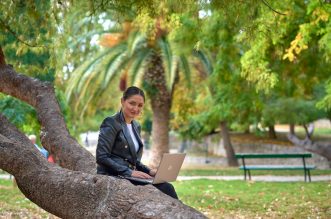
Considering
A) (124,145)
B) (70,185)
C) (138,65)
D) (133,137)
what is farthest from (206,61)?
(70,185)

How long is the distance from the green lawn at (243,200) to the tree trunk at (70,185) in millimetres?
4044

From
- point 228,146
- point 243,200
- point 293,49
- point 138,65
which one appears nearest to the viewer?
point 243,200

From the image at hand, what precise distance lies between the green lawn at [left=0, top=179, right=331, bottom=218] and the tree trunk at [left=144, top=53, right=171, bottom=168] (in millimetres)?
5385

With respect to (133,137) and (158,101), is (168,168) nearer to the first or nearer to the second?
(133,137)

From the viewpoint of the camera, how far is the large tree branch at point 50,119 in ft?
18.8

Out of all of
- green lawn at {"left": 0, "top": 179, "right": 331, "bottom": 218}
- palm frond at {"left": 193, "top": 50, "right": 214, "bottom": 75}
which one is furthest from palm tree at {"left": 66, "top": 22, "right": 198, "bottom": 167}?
green lawn at {"left": 0, "top": 179, "right": 331, "bottom": 218}

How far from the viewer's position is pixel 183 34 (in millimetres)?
17609

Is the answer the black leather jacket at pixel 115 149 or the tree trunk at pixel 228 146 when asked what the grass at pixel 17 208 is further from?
the tree trunk at pixel 228 146

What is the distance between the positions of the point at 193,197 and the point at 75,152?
7854mm

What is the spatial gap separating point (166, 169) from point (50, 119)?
1.69 meters

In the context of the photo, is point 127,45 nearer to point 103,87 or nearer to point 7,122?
point 103,87

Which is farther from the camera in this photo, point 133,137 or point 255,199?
point 255,199

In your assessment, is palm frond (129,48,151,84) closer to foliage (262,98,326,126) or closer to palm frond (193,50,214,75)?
palm frond (193,50,214,75)

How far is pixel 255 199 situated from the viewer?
520 inches
